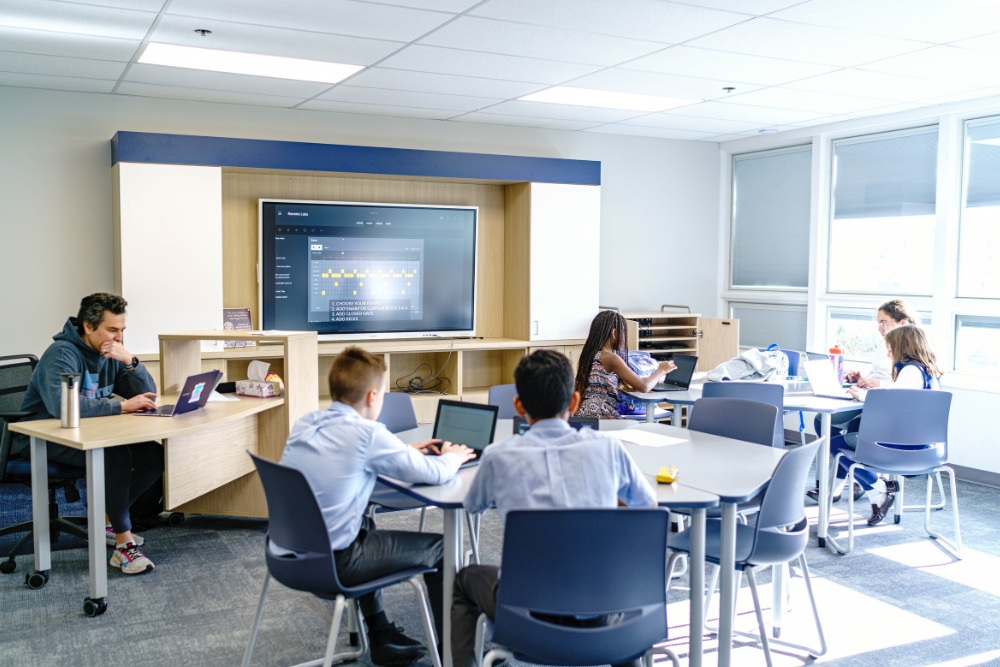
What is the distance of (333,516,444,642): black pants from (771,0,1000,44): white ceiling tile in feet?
9.50

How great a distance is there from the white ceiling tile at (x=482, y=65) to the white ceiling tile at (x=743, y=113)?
57.1 inches

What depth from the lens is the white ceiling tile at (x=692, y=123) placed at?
6879mm

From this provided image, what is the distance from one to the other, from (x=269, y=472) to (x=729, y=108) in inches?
196

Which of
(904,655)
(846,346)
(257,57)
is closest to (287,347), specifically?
(257,57)

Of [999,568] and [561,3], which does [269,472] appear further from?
[999,568]

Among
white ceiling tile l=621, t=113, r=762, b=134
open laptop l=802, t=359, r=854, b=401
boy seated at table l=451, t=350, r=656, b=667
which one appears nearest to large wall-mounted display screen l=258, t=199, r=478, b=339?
white ceiling tile l=621, t=113, r=762, b=134

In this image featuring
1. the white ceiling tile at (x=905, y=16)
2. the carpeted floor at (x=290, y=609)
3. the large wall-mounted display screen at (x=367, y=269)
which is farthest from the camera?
the large wall-mounted display screen at (x=367, y=269)

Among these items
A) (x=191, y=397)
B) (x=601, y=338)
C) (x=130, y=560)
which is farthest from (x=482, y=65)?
(x=130, y=560)

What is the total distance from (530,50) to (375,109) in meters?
2.11

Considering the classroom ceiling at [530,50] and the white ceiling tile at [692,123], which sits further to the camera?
the white ceiling tile at [692,123]

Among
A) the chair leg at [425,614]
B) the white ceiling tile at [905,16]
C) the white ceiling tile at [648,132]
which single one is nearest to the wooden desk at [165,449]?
the chair leg at [425,614]

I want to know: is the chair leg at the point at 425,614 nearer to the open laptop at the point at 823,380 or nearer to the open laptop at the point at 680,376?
the open laptop at the point at 680,376

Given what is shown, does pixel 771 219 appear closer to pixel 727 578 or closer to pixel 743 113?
pixel 743 113

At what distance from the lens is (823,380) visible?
5.15 meters
